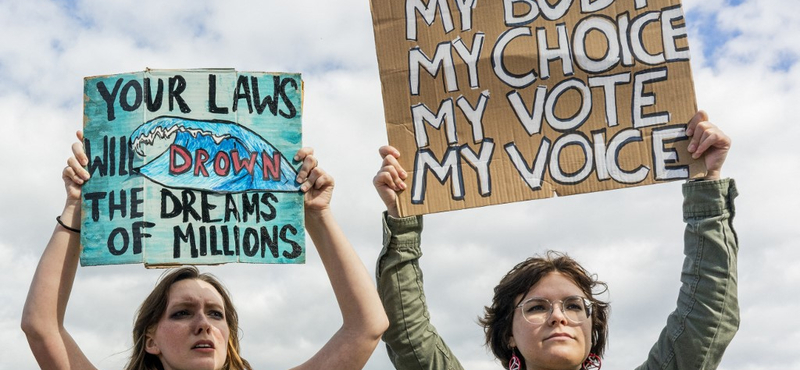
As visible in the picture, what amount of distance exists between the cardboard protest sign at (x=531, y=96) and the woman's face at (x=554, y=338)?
1.60 feet

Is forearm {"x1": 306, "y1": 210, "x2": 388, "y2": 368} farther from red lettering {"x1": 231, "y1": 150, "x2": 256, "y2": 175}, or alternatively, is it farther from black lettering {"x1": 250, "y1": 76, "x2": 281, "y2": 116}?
black lettering {"x1": 250, "y1": 76, "x2": 281, "y2": 116}

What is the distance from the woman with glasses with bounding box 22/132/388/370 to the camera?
4.64 metres

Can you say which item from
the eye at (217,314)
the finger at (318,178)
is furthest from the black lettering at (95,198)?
the finger at (318,178)

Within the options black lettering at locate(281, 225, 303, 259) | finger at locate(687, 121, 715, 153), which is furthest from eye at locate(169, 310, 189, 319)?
finger at locate(687, 121, 715, 153)

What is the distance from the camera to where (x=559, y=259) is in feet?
17.5

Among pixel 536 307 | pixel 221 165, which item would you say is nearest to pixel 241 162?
pixel 221 165

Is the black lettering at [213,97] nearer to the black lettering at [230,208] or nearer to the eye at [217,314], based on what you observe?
the black lettering at [230,208]

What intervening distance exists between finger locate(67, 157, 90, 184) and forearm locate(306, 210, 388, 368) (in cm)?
106

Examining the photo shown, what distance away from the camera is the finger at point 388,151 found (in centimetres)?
505

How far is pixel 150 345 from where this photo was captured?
510 centimetres

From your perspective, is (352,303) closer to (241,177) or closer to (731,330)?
(241,177)

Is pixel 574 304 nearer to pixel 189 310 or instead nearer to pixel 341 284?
pixel 341 284

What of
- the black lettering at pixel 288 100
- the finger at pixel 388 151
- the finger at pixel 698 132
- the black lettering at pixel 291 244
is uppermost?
the black lettering at pixel 288 100

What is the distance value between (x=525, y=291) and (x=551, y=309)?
0.78 ft
